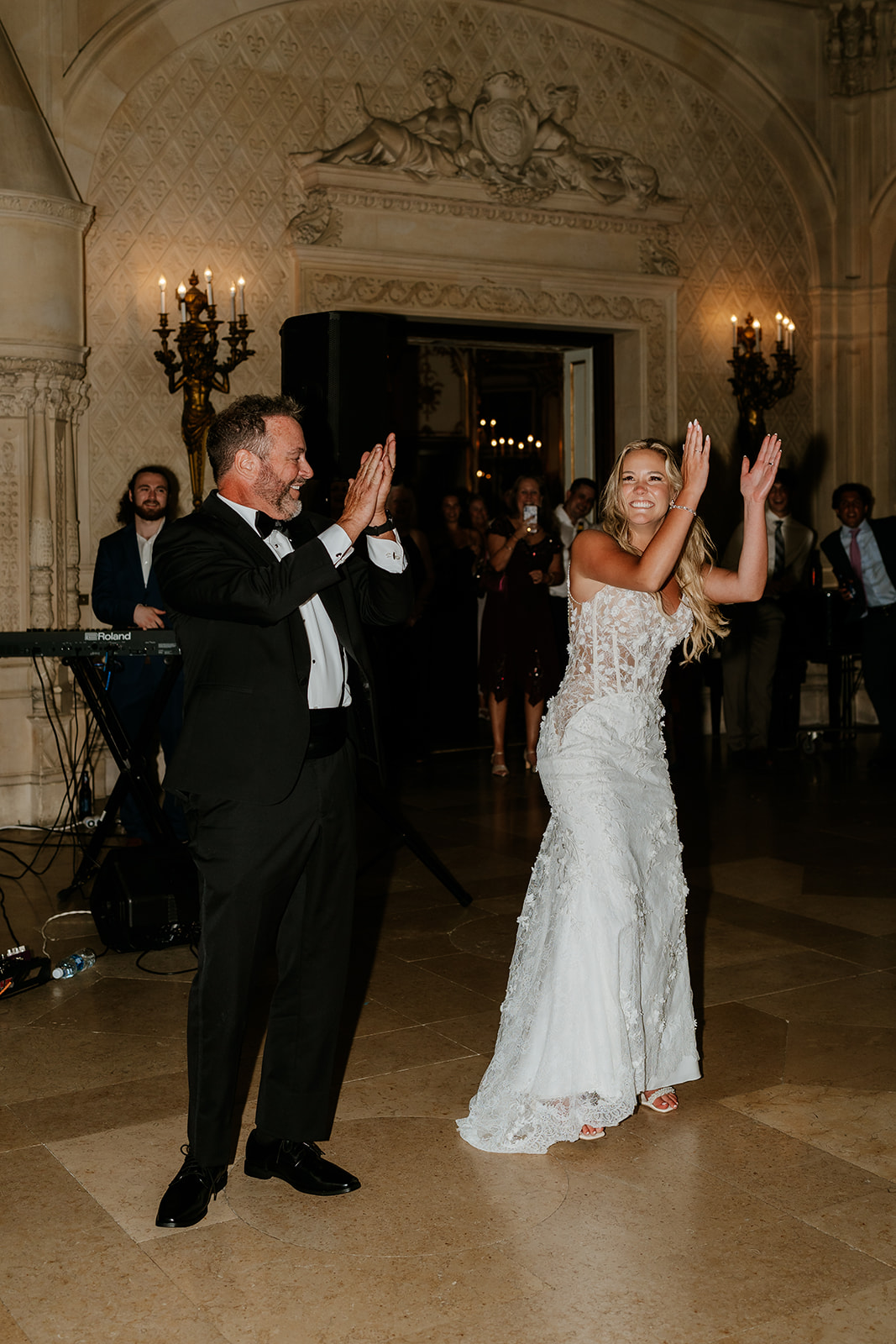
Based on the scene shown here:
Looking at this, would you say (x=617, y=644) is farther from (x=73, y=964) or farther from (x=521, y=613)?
(x=521, y=613)

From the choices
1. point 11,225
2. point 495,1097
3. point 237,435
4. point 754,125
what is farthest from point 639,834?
point 754,125

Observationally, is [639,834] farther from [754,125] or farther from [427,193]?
[754,125]

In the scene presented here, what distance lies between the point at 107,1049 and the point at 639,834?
1.73m

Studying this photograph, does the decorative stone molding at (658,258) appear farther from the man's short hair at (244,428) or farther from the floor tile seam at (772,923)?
the man's short hair at (244,428)

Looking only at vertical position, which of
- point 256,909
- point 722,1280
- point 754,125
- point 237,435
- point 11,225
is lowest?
point 722,1280

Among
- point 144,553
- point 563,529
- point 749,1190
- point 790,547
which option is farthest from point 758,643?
point 749,1190

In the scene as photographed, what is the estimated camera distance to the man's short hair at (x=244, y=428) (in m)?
3.02

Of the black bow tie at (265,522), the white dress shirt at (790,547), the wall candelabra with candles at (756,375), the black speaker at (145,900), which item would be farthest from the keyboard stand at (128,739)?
the wall candelabra with candles at (756,375)

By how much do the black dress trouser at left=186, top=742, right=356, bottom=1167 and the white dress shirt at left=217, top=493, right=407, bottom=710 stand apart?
14 centimetres

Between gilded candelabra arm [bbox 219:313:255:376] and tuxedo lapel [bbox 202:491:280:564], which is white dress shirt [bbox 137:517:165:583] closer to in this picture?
gilded candelabra arm [bbox 219:313:255:376]

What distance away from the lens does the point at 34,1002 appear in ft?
14.8

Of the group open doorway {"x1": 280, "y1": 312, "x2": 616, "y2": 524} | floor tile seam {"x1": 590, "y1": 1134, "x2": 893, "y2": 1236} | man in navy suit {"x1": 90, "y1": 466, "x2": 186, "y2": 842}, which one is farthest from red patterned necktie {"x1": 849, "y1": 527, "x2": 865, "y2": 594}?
floor tile seam {"x1": 590, "y1": 1134, "x2": 893, "y2": 1236}

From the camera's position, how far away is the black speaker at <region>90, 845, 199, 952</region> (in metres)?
4.97

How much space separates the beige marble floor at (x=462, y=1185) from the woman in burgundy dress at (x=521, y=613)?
3251 millimetres
